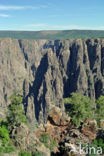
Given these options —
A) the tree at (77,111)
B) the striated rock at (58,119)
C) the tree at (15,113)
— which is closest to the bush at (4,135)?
the tree at (15,113)

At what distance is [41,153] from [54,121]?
14592 mm

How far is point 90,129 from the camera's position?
49438 mm

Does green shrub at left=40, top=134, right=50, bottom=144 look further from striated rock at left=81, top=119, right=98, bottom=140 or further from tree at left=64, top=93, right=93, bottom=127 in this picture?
striated rock at left=81, top=119, right=98, bottom=140

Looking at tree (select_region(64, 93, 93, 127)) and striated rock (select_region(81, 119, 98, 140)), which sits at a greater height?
tree (select_region(64, 93, 93, 127))

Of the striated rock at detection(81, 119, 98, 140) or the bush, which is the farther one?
the striated rock at detection(81, 119, 98, 140)

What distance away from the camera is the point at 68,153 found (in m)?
40.0

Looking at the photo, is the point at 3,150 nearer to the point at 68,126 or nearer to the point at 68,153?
the point at 68,153

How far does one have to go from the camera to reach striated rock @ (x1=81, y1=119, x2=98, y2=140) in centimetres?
4838

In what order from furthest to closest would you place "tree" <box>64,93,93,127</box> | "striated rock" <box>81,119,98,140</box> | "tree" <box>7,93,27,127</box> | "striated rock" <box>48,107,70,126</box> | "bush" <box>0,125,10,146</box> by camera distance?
1. "striated rock" <box>48,107,70,126</box>
2. "tree" <box>64,93,93,127</box>
3. "tree" <box>7,93,27,127</box>
4. "striated rock" <box>81,119,98,140</box>
5. "bush" <box>0,125,10,146</box>

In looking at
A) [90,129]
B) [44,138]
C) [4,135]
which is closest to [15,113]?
[4,135]

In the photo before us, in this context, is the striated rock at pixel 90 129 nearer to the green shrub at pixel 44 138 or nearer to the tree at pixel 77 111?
the tree at pixel 77 111

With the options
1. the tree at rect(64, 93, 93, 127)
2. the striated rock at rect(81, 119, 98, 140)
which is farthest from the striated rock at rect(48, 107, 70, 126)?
the striated rock at rect(81, 119, 98, 140)

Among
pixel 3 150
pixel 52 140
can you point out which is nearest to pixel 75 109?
pixel 52 140

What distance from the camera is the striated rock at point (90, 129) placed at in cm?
4838
